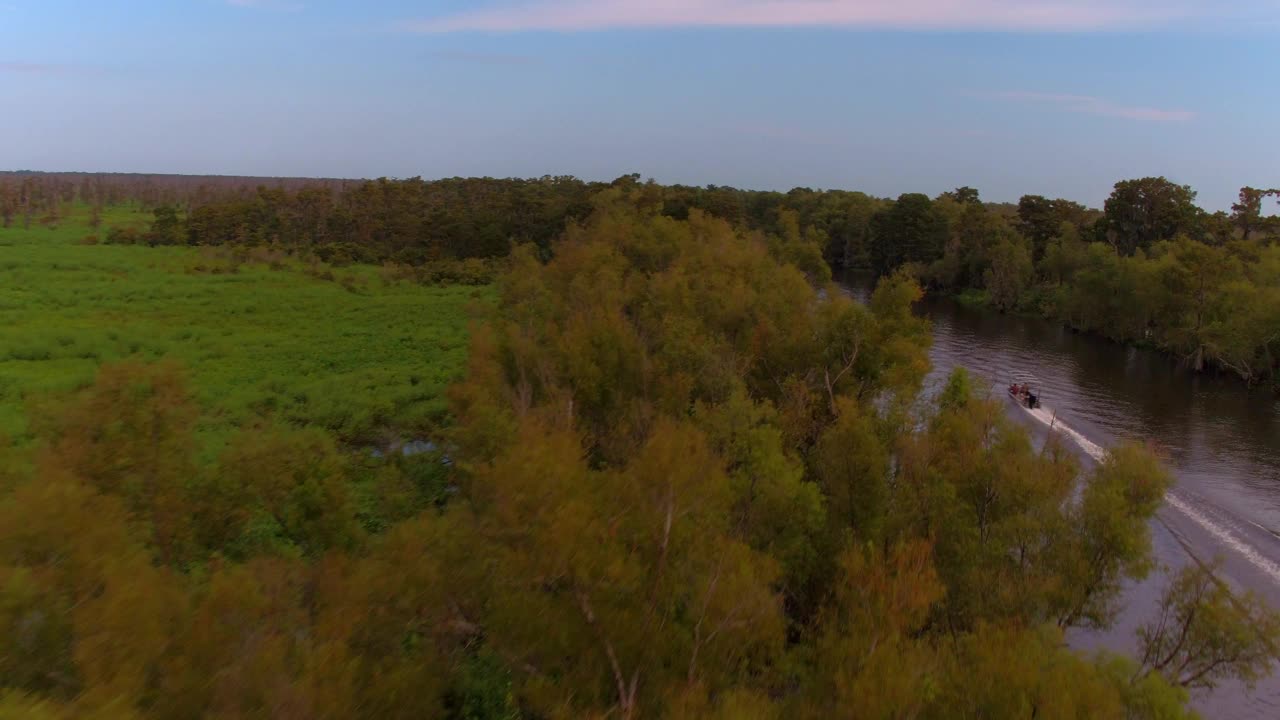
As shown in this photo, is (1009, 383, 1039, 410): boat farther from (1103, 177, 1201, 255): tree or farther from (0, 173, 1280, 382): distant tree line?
(1103, 177, 1201, 255): tree

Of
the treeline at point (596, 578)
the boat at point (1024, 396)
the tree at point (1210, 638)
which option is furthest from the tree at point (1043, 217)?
the tree at point (1210, 638)

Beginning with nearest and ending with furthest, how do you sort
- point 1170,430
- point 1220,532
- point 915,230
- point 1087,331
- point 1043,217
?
point 1220,532 < point 1170,430 < point 1087,331 < point 1043,217 < point 915,230

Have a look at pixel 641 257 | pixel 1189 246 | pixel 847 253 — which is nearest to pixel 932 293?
pixel 847 253

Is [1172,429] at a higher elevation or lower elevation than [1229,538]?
higher

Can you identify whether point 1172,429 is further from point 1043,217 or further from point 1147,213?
point 1043,217

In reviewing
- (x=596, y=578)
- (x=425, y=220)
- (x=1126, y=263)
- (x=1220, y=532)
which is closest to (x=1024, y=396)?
(x=1220, y=532)

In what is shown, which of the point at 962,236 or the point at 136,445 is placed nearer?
the point at 136,445

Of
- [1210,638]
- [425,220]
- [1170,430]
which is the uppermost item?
[425,220]

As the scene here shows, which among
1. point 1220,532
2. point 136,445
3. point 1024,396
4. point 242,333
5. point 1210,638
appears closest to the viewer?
point 1210,638

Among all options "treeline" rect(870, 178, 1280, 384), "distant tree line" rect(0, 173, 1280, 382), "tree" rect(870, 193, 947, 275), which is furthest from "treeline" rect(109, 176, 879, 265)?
"treeline" rect(870, 178, 1280, 384)
